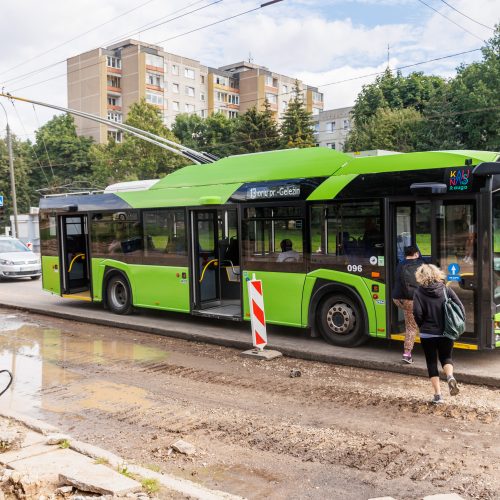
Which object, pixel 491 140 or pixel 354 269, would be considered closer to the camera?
pixel 354 269

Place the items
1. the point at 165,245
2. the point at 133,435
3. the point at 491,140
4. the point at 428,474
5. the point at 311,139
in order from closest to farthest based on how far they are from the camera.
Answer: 1. the point at 428,474
2. the point at 133,435
3. the point at 165,245
4. the point at 491,140
5. the point at 311,139

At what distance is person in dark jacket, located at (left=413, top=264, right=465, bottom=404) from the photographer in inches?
255

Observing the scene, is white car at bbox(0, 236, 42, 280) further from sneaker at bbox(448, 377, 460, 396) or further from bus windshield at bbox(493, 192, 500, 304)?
sneaker at bbox(448, 377, 460, 396)

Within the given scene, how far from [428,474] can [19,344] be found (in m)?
8.30

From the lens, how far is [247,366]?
8711 millimetres

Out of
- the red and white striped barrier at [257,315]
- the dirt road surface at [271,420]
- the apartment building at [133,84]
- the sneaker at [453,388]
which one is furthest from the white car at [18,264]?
the apartment building at [133,84]

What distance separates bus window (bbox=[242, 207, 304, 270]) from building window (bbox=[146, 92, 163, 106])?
69.0m

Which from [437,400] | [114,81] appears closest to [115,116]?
[114,81]

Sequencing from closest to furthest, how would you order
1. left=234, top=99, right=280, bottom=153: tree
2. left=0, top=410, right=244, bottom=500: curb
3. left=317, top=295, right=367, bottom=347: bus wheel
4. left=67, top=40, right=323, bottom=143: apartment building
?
left=0, top=410, right=244, bottom=500: curb, left=317, top=295, right=367, bottom=347: bus wheel, left=234, top=99, right=280, bottom=153: tree, left=67, top=40, right=323, bottom=143: apartment building

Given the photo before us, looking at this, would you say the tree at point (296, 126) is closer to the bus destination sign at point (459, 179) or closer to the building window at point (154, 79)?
the building window at point (154, 79)

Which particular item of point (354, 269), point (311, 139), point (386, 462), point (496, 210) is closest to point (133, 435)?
point (386, 462)

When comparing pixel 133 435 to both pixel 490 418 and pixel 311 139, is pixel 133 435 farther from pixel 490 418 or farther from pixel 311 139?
pixel 311 139

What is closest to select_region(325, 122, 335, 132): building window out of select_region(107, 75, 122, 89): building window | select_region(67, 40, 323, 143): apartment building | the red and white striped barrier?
select_region(67, 40, 323, 143): apartment building

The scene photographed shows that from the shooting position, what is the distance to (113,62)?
3012 inches
